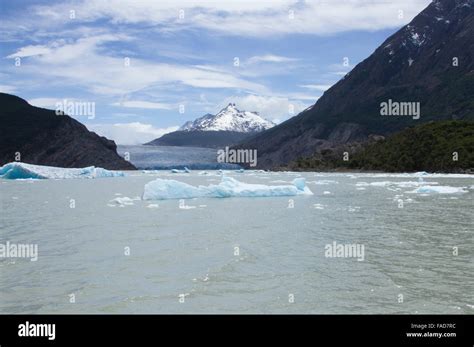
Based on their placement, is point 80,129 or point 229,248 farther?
point 80,129

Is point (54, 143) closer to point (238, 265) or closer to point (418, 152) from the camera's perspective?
point (418, 152)

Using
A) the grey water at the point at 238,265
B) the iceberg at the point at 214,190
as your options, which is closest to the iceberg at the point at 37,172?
the iceberg at the point at 214,190

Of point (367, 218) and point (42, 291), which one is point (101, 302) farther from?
point (367, 218)

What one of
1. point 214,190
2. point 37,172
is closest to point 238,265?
point 214,190
